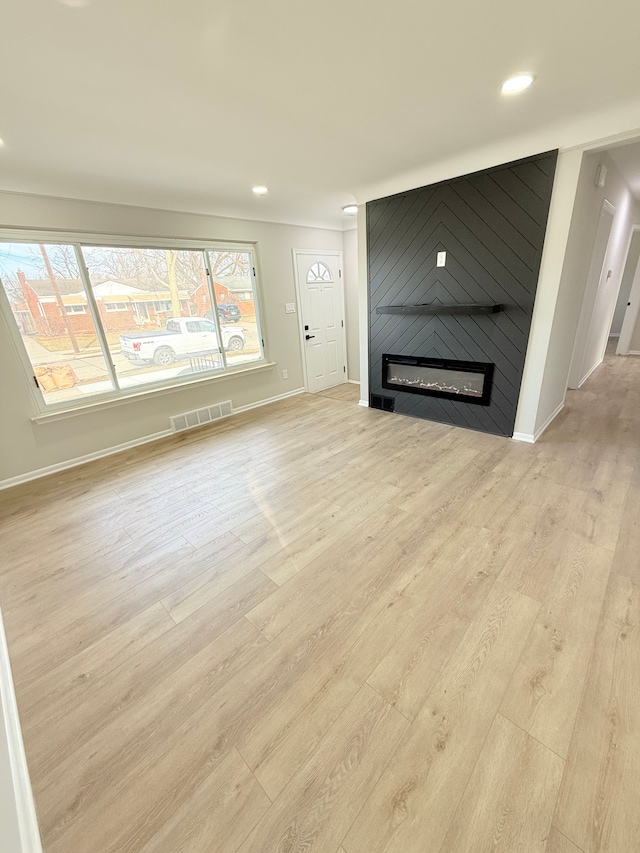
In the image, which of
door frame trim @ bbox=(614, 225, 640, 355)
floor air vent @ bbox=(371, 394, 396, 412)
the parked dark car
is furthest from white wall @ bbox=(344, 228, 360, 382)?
door frame trim @ bbox=(614, 225, 640, 355)

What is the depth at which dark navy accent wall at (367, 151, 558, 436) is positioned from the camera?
9.32ft

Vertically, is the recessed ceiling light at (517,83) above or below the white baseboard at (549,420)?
above

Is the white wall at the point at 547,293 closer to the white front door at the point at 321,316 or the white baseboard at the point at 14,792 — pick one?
the white front door at the point at 321,316

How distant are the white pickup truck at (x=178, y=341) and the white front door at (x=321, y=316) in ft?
4.02

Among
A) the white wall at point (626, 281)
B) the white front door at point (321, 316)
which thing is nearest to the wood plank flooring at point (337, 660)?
the white front door at point (321, 316)

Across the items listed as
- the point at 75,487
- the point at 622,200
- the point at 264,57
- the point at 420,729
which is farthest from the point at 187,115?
the point at 622,200

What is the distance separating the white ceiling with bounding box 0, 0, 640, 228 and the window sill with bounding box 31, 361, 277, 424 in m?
1.88

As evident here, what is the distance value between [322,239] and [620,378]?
499 cm

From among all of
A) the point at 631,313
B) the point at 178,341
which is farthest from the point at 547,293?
the point at 631,313

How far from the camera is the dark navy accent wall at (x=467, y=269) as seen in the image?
2.84 m

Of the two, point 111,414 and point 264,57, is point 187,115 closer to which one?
point 264,57

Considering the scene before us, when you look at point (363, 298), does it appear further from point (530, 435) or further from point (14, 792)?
point (14, 792)

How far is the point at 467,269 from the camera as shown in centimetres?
324

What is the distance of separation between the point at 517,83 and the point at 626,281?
8.52 metres
